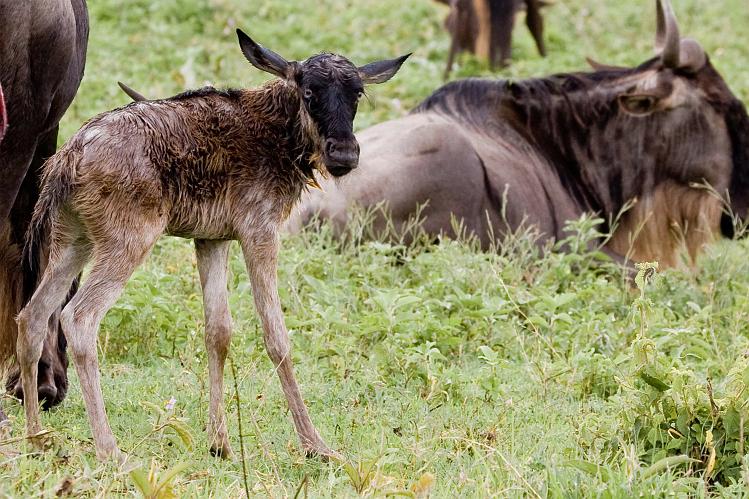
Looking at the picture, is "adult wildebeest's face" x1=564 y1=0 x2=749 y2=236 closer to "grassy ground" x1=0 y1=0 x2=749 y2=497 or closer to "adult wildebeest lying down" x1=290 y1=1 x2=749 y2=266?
"adult wildebeest lying down" x1=290 y1=1 x2=749 y2=266

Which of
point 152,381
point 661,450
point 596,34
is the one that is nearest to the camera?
point 661,450

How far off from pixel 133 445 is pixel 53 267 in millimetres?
720

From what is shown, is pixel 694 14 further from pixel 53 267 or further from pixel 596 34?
pixel 53 267

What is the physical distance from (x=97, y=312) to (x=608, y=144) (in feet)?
19.0

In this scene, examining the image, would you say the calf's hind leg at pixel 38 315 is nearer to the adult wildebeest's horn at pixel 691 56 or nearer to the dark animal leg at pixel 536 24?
the adult wildebeest's horn at pixel 691 56

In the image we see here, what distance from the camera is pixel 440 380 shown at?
5660 millimetres

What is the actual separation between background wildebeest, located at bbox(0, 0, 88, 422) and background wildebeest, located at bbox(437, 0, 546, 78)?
8.65 meters

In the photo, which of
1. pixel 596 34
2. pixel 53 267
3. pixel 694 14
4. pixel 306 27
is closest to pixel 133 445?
pixel 53 267

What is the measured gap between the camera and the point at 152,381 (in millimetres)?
5695

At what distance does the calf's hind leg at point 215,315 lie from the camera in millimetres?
4949

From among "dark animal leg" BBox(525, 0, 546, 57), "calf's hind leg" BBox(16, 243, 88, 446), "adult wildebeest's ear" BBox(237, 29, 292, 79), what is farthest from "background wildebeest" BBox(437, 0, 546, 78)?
"calf's hind leg" BBox(16, 243, 88, 446)

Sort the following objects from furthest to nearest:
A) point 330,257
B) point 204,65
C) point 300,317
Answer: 1. point 204,65
2. point 330,257
3. point 300,317

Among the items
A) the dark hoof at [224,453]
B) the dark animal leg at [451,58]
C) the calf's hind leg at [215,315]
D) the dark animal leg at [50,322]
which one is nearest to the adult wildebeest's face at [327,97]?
the calf's hind leg at [215,315]

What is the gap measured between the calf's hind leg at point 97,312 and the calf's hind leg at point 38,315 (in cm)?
28
